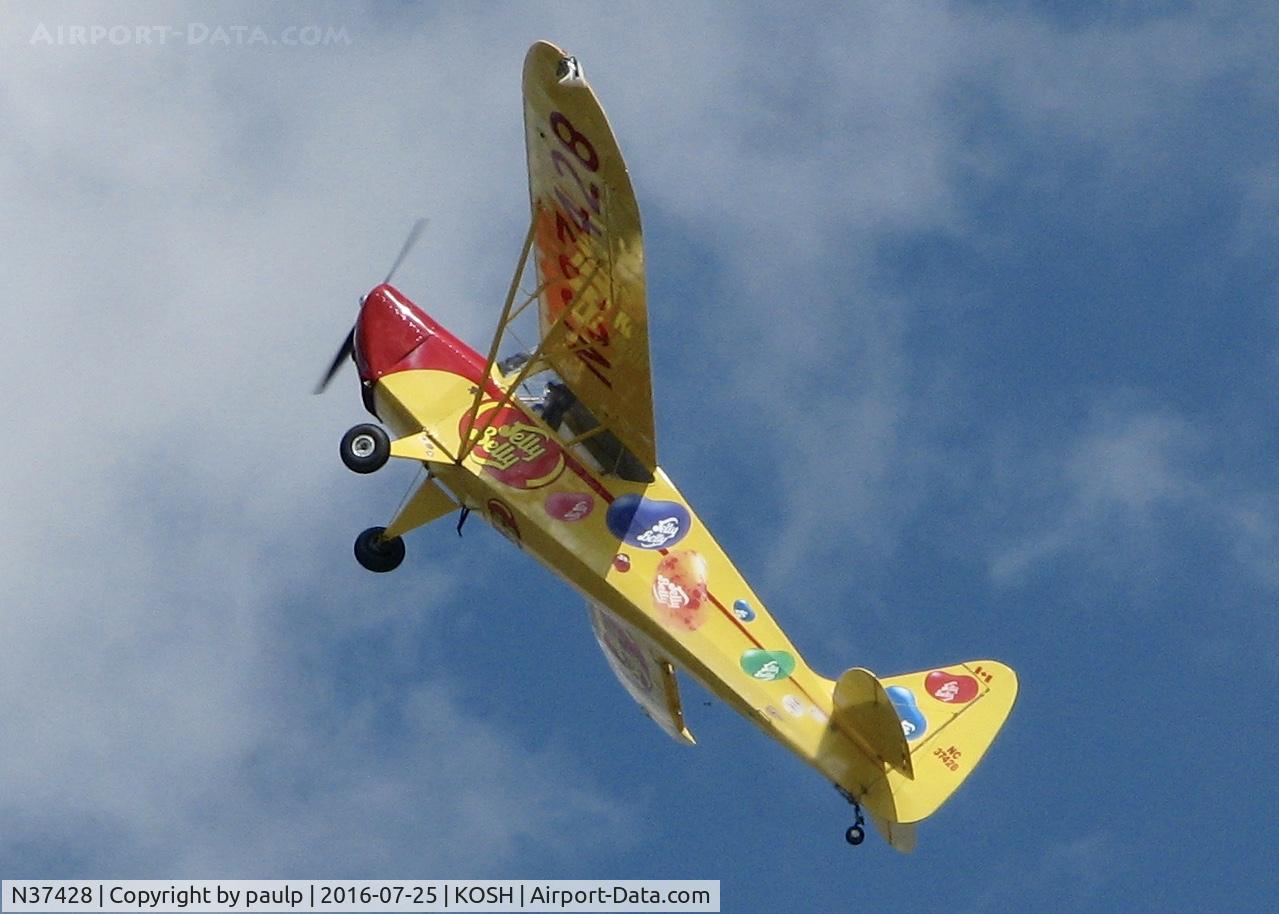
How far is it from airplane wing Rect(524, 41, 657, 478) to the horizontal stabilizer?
2393mm

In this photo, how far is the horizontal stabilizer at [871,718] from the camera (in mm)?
21094

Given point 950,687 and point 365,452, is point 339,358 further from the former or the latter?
point 950,687

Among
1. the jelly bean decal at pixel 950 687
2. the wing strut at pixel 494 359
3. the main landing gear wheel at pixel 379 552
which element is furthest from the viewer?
the main landing gear wheel at pixel 379 552

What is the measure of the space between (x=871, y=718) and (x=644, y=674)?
3.03 m

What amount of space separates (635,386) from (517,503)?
49.1 inches

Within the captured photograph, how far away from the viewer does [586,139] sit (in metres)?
20.9

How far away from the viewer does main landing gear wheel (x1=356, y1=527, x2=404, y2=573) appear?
2294 centimetres

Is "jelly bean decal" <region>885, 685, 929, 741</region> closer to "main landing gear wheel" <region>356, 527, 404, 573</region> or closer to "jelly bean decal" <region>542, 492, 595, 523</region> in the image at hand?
"jelly bean decal" <region>542, 492, 595, 523</region>

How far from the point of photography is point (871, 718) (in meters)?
21.2

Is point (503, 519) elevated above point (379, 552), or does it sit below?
above

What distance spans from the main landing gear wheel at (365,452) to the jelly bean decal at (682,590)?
7.56ft

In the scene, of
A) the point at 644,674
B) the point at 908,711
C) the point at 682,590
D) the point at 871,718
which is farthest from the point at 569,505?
the point at 908,711

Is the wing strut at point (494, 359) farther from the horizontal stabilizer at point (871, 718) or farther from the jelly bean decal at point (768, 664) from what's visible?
the horizontal stabilizer at point (871, 718)

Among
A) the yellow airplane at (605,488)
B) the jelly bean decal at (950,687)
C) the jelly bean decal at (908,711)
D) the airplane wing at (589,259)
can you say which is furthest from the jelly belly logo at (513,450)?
the jelly bean decal at (950,687)
